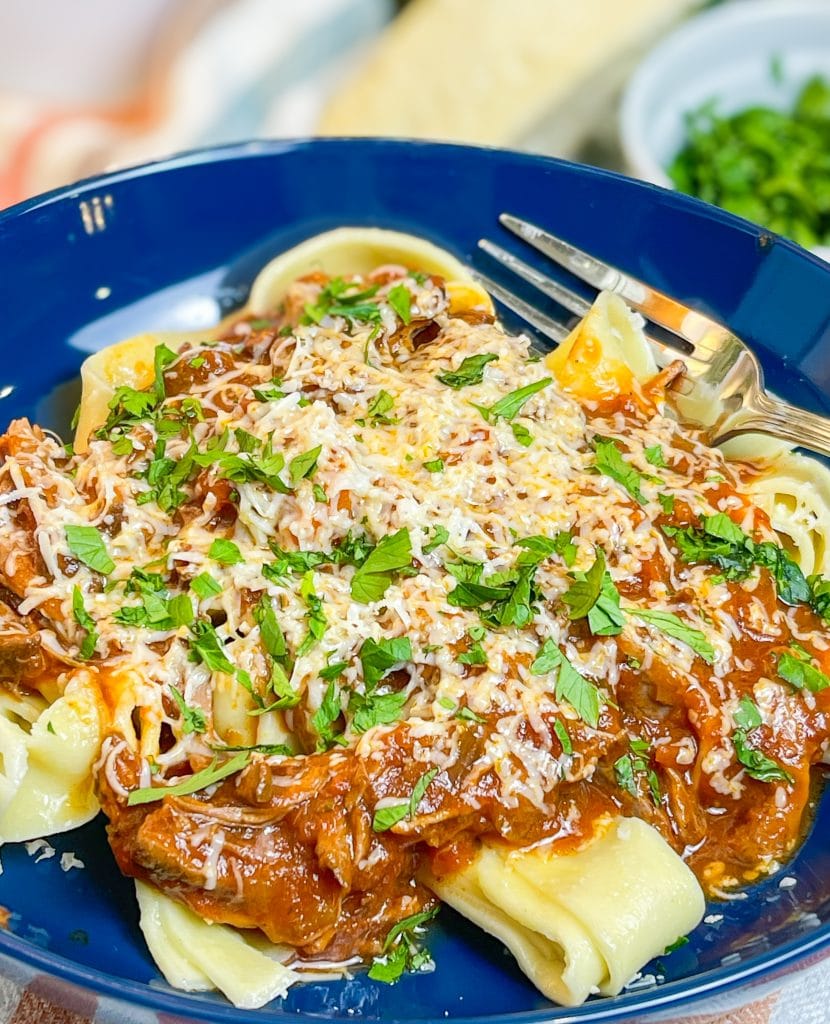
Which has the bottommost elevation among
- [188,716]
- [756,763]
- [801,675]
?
[188,716]

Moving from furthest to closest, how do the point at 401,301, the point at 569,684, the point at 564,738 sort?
the point at 401,301
the point at 569,684
the point at 564,738

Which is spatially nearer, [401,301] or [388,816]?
[388,816]

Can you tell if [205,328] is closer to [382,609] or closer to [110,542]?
[110,542]

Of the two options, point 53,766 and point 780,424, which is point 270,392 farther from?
point 780,424

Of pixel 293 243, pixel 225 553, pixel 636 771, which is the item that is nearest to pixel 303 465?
pixel 225 553

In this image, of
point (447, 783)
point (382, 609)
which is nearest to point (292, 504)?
point (382, 609)

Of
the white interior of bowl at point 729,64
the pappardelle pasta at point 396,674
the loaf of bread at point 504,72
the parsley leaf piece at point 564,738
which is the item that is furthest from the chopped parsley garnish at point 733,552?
the loaf of bread at point 504,72

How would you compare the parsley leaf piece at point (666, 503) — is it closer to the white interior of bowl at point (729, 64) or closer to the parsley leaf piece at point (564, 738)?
the parsley leaf piece at point (564, 738)
